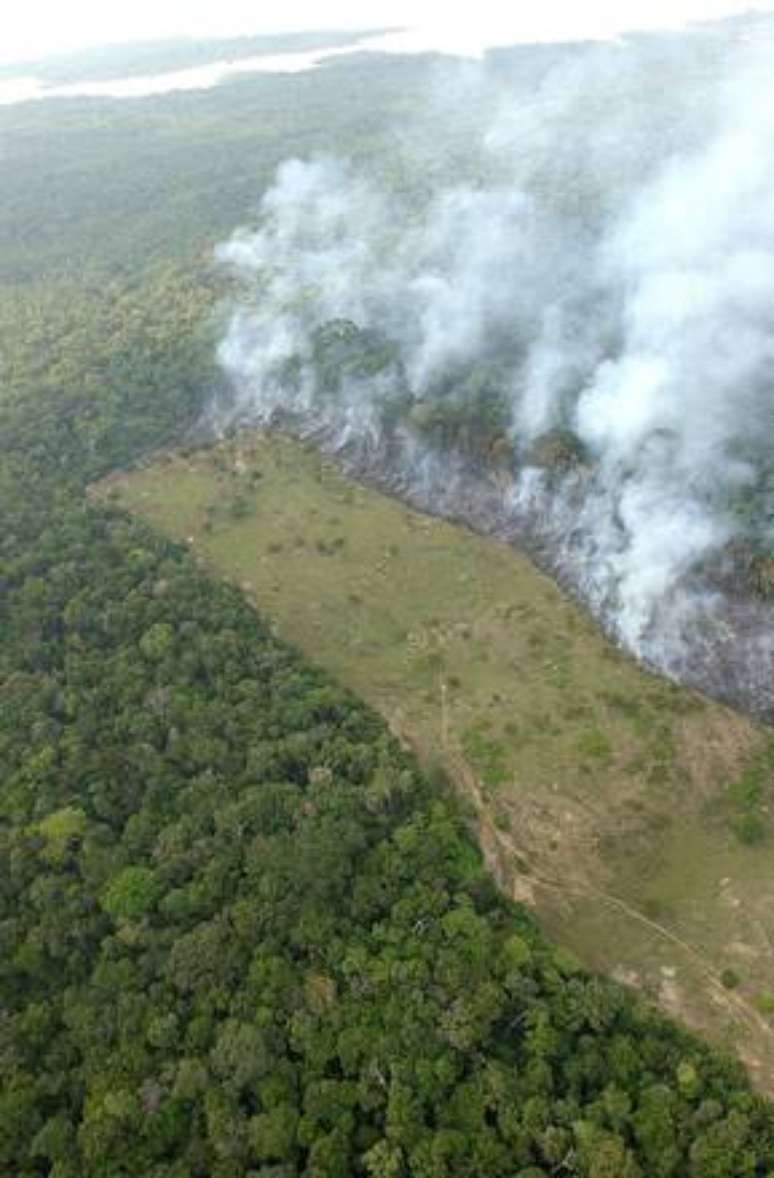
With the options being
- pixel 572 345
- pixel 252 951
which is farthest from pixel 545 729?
pixel 572 345

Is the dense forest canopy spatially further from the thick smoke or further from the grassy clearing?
the thick smoke

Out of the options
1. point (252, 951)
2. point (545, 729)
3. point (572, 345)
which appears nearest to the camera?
point (252, 951)

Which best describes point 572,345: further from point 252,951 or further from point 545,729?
point 252,951

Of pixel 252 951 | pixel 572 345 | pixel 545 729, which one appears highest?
pixel 572 345

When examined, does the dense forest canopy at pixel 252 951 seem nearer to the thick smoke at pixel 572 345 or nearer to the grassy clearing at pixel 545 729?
the grassy clearing at pixel 545 729

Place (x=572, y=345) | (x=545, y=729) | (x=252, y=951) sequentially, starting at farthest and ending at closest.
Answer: (x=572, y=345) → (x=545, y=729) → (x=252, y=951)

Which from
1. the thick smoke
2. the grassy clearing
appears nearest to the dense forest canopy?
the grassy clearing

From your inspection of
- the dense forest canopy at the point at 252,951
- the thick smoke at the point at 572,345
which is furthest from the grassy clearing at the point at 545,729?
the dense forest canopy at the point at 252,951

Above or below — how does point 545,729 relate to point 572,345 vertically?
below

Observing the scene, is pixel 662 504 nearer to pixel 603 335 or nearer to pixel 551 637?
pixel 551 637
